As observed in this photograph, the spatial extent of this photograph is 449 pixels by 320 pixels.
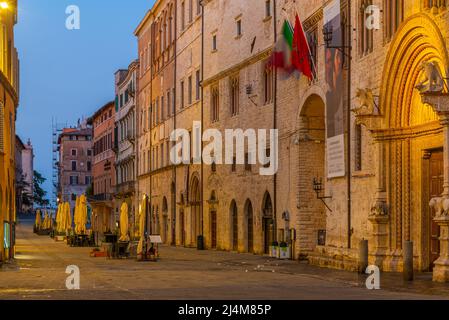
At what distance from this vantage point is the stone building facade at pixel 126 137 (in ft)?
267

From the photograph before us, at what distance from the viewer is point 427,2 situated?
1024 inches

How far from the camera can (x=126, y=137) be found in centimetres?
8512

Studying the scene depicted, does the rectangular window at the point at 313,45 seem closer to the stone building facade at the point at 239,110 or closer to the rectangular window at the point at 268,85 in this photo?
the stone building facade at the point at 239,110

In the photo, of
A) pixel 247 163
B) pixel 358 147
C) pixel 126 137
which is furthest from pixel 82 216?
pixel 358 147

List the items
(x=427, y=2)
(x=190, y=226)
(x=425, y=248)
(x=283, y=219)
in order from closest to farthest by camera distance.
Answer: (x=427, y=2) → (x=425, y=248) → (x=283, y=219) → (x=190, y=226)

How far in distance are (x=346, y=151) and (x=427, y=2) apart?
24.5 feet

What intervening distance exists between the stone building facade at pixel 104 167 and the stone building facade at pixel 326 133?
37.8 metres

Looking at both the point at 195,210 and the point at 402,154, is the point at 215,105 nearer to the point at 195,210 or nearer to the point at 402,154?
the point at 195,210

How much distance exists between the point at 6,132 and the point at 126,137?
4995 cm

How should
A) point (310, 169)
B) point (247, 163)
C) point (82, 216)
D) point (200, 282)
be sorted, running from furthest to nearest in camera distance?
point (82, 216) < point (247, 163) < point (310, 169) < point (200, 282)

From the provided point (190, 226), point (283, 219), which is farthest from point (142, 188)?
point (283, 219)

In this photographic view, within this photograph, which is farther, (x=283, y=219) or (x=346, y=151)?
(x=283, y=219)

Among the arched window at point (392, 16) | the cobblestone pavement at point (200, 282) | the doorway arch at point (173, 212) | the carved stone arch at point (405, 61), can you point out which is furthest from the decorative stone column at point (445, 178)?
the doorway arch at point (173, 212)
